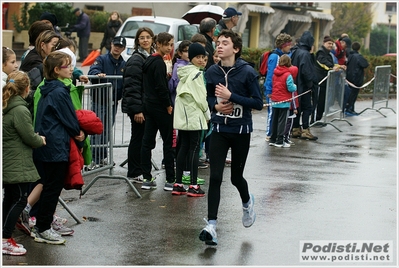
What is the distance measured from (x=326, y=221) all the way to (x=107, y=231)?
2275mm

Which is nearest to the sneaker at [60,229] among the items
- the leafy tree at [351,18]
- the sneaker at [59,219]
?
the sneaker at [59,219]

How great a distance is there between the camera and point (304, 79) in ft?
50.8

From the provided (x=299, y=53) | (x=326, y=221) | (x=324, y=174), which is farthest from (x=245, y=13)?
(x=326, y=221)

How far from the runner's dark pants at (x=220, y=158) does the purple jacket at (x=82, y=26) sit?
859 inches

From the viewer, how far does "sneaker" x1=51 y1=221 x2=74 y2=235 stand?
7.87m

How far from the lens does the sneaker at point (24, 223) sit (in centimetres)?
785

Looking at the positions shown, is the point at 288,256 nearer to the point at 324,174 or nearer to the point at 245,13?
the point at 324,174

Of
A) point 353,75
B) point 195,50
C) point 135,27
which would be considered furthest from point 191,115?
point 135,27

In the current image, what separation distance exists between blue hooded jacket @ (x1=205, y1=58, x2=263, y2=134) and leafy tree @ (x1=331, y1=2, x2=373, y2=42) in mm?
48724

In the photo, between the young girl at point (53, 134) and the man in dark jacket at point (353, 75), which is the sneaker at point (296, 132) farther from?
the young girl at point (53, 134)

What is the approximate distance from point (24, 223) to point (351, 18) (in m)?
50.4

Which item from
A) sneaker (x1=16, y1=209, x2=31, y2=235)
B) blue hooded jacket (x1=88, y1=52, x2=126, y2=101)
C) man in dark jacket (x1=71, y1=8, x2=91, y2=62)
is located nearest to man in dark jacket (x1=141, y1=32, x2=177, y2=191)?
blue hooded jacket (x1=88, y1=52, x2=126, y2=101)

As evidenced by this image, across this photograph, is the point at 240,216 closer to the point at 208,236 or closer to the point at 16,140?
the point at 208,236

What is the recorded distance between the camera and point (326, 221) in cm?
877
